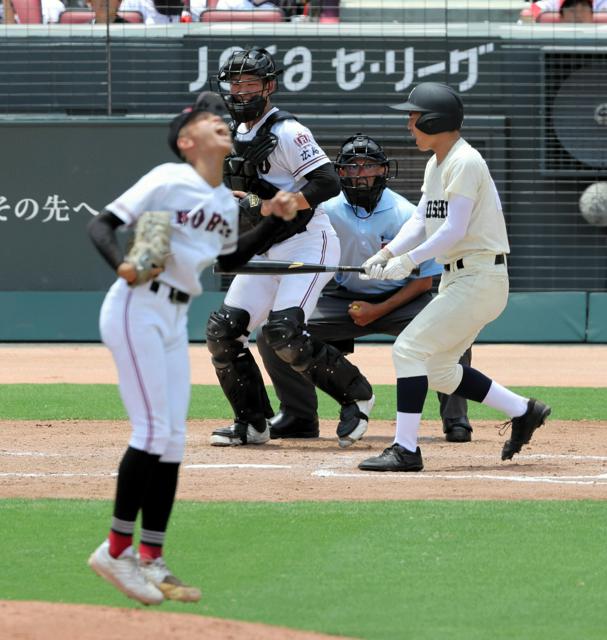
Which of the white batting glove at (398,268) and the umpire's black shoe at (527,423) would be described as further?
the umpire's black shoe at (527,423)

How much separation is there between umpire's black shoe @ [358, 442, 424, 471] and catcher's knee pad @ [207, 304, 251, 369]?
1296 millimetres

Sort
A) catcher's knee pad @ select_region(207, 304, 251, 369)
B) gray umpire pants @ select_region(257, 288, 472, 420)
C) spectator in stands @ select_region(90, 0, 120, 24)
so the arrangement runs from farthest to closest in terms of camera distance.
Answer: spectator in stands @ select_region(90, 0, 120, 24), gray umpire pants @ select_region(257, 288, 472, 420), catcher's knee pad @ select_region(207, 304, 251, 369)

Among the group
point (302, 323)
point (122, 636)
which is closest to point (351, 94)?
point (302, 323)

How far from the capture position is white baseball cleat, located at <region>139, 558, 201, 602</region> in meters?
4.28

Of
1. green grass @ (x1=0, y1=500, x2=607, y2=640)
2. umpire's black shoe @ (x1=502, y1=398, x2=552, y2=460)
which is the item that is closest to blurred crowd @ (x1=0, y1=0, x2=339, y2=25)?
umpire's black shoe @ (x1=502, y1=398, x2=552, y2=460)

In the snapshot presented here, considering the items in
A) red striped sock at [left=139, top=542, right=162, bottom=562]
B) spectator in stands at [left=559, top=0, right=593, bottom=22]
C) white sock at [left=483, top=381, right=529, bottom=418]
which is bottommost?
white sock at [left=483, top=381, right=529, bottom=418]

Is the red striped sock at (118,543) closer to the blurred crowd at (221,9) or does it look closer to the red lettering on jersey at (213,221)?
the red lettering on jersey at (213,221)

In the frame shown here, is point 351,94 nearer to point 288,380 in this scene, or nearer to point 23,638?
point 288,380

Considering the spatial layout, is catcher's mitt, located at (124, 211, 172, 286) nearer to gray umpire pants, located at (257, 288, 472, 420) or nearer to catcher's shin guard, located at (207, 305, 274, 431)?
catcher's shin guard, located at (207, 305, 274, 431)

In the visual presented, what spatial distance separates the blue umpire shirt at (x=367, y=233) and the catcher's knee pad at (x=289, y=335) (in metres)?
1.10

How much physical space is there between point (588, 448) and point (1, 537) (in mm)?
3934

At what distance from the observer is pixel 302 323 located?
7684 millimetres

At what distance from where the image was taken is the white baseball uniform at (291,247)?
7547 millimetres

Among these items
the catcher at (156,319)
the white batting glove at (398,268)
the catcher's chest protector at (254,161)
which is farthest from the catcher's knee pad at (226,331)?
the catcher at (156,319)
